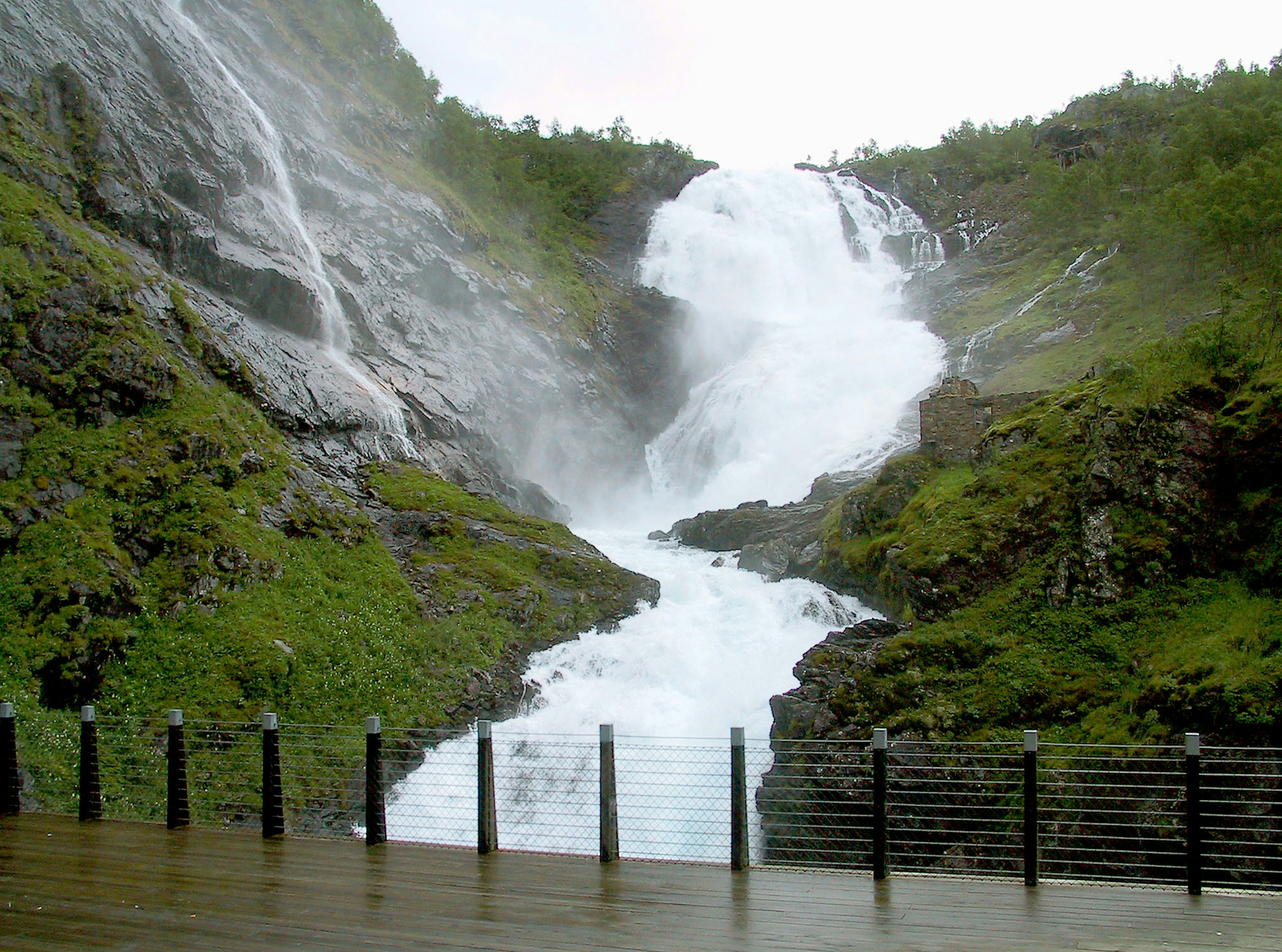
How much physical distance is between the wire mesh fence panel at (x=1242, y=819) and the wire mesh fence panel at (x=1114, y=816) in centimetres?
Result: 30

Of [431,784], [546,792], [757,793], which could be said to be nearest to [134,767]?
[431,784]

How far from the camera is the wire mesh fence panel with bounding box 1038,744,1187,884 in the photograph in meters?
9.56

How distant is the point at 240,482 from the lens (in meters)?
19.8

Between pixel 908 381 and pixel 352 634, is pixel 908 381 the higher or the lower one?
the higher one

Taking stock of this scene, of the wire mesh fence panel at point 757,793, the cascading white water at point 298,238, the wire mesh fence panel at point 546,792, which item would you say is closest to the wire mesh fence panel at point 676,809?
Result: the wire mesh fence panel at point 757,793

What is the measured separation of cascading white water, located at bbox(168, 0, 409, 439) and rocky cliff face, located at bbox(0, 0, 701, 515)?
102 mm

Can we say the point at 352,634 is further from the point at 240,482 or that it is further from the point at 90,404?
the point at 90,404

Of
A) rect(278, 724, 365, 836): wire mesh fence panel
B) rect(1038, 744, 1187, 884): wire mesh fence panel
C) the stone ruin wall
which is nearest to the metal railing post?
rect(1038, 744, 1187, 884): wire mesh fence panel

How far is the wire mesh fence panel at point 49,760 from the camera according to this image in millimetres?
10836

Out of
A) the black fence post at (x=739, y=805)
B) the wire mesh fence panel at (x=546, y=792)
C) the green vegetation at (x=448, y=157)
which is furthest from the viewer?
the green vegetation at (x=448, y=157)

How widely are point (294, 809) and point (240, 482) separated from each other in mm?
9391

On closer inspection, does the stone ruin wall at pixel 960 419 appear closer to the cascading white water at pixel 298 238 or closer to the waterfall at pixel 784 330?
the waterfall at pixel 784 330

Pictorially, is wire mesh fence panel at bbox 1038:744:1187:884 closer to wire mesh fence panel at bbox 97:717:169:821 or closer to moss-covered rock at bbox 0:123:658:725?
wire mesh fence panel at bbox 97:717:169:821

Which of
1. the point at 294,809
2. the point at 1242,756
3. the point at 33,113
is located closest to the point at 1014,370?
the point at 1242,756
